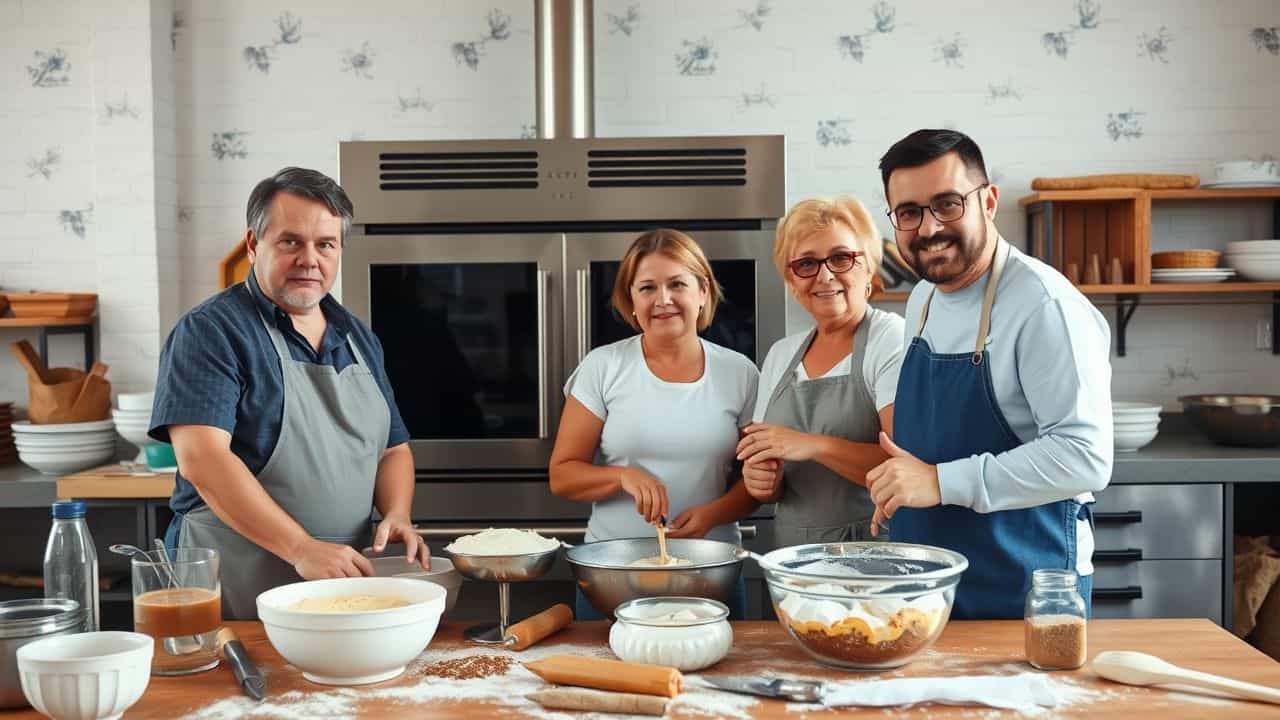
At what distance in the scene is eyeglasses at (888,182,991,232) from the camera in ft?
6.26

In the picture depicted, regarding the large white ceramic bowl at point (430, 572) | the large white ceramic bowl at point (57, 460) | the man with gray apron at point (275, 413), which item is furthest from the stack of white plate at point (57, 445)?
the large white ceramic bowl at point (430, 572)

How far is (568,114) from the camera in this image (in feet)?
11.6

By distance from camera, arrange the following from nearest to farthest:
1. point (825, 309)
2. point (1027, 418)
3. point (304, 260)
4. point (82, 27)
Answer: point (1027, 418)
point (304, 260)
point (825, 309)
point (82, 27)

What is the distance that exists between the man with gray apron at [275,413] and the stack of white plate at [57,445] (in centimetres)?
163

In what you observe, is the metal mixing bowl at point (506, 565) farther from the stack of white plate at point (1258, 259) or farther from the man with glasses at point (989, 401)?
the stack of white plate at point (1258, 259)

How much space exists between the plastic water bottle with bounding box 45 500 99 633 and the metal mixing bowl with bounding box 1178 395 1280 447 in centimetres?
324

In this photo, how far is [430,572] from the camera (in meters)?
1.93

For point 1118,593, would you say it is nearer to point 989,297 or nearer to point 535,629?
point 989,297

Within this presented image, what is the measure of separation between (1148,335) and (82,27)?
401 centimetres

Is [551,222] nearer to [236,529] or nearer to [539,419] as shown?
[539,419]

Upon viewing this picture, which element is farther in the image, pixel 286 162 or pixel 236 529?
pixel 286 162

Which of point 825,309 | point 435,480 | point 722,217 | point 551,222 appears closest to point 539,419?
point 435,480

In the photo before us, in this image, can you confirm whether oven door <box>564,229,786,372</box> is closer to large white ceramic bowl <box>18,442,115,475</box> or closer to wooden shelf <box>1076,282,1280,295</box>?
wooden shelf <box>1076,282,1280,295</box>

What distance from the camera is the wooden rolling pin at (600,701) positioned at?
1.45 metres
